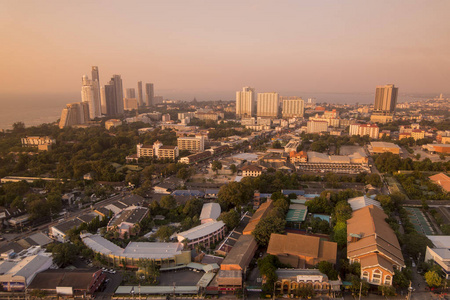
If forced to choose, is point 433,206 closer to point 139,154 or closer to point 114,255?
point 114,255

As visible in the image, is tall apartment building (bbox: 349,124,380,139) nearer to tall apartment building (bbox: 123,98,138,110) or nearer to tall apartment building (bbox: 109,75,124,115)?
tall apartment building (bbox: 109,75,124,115)

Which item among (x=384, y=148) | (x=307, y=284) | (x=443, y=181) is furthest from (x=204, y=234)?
(x=384, y=148)

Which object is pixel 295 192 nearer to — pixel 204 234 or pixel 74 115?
pixel 204 234

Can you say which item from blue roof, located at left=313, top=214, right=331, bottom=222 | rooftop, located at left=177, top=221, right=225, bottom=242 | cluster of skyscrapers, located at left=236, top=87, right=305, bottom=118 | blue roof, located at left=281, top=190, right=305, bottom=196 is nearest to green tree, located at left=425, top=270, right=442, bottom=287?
blue roof, located at left=313, top=214, right=331, bottom=222

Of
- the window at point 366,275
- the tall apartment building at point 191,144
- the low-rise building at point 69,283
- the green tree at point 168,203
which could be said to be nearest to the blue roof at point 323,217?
the window at point 366,275

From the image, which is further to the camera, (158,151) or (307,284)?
(158,151)
